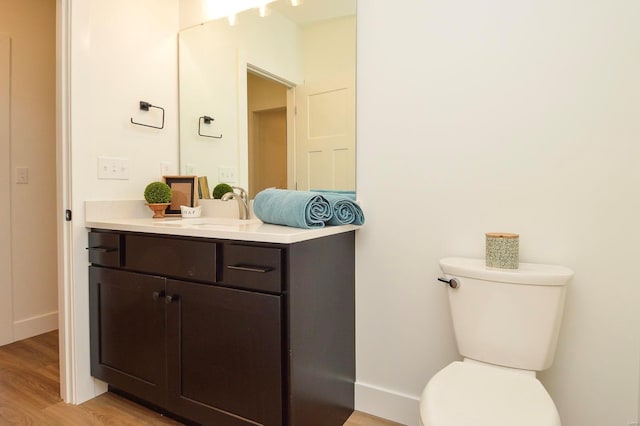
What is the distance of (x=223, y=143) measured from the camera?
2154 mm

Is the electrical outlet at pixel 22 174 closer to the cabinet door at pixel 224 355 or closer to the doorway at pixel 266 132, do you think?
the doorway at pixel 266 132

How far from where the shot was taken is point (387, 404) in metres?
1.62

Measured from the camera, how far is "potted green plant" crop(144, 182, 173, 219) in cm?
194

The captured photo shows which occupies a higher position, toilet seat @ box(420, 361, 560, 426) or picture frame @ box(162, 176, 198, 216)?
picture frame @ box(162, 176, 198, 216)

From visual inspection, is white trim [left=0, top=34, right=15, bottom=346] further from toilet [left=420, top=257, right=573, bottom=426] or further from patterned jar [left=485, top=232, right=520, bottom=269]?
patterned jar [left=485, top=232, right=520, bottom=269]

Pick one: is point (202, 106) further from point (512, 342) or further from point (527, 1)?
point (512, 342)

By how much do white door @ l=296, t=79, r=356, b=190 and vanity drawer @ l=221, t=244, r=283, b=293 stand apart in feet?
2.03

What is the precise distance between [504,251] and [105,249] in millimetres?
1659

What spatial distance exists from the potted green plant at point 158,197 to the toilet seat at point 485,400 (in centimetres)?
156

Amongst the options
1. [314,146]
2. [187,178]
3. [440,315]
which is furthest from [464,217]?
[187,178]

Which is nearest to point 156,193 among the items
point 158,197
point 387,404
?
point 158,197

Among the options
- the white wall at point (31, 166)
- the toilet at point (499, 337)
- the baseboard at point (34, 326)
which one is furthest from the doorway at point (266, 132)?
the baseboard at point (34, 326)

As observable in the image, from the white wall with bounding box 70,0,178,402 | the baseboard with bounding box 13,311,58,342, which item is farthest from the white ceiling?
the baseboard with bounding box 13,311,58,342

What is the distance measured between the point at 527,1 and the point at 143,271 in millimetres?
1821
